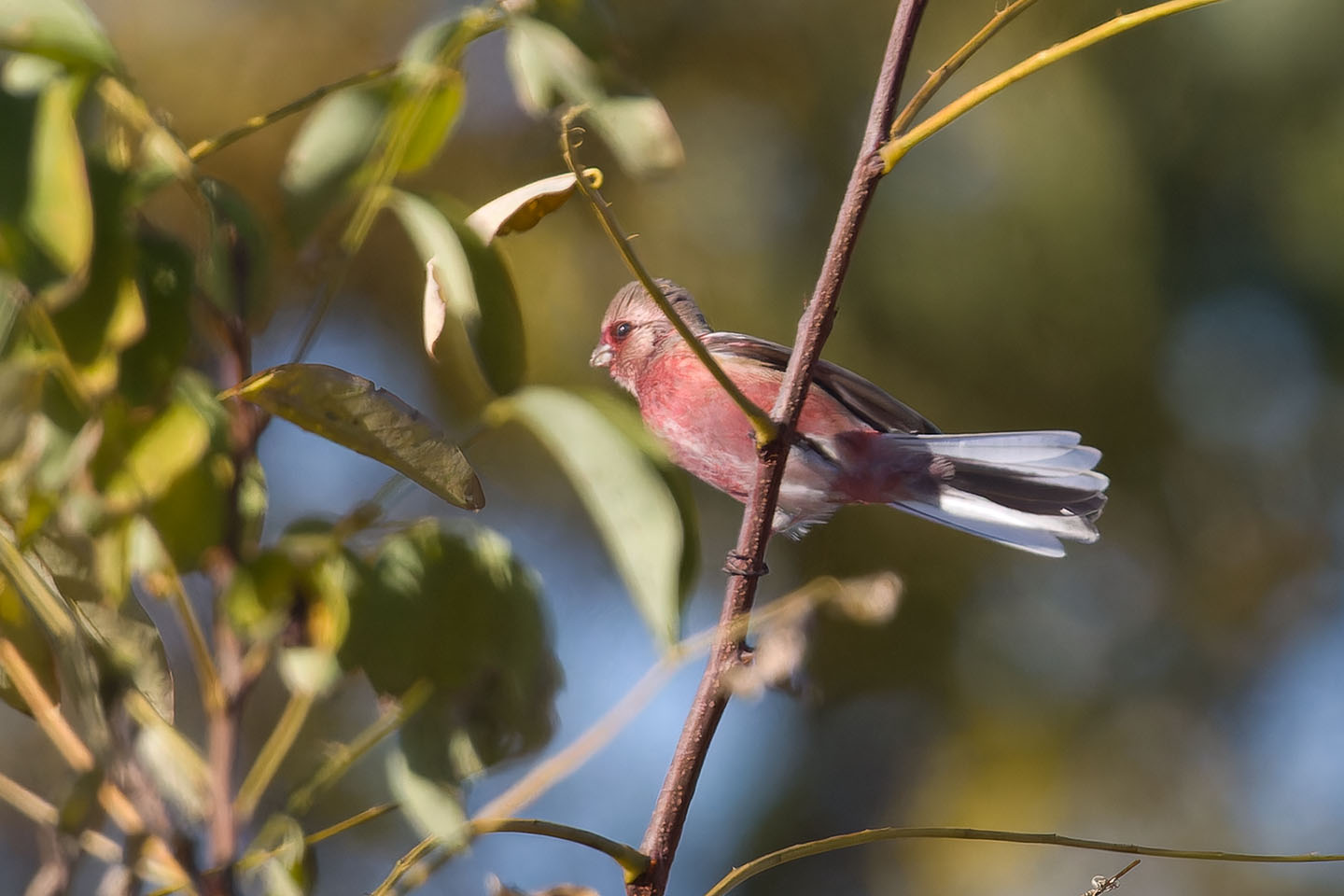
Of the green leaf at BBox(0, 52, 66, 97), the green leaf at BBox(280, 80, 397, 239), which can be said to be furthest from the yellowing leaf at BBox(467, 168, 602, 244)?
the green leaf at BBox(0, 52, 66, 97)

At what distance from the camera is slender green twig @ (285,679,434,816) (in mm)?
1084

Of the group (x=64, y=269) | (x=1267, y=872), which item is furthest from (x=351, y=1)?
(x=1267, y=872)

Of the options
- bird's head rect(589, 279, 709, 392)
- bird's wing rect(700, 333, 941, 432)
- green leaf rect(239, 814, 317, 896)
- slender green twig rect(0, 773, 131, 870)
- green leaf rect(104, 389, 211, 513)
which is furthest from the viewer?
bird's head rect(589, 279, 709, 392)

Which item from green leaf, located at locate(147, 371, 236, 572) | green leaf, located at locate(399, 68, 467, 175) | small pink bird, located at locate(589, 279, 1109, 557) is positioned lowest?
green leaf, located at locate(147, 371, 236, 572)

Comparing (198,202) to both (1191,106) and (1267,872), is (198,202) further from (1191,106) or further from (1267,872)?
(1267,872)

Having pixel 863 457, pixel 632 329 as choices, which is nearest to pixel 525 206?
pixel 863 457

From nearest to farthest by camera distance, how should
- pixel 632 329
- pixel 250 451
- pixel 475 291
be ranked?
pixel 475 291 < pixel 250 451 < pixel 632 329

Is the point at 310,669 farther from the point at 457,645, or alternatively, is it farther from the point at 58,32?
the point at 58,32

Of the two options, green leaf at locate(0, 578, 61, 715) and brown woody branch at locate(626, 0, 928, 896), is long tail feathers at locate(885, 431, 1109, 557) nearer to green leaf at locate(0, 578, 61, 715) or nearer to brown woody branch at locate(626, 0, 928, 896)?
brown woody branch at locate(626, 0, 928, 896)

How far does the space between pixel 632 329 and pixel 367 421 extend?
1.97m

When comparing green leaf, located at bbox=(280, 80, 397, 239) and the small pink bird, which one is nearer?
green leaf, located at bbox=(280, 80, 397, 239)

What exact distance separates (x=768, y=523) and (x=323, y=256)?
0.50m

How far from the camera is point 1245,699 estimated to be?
Result: 4500mm

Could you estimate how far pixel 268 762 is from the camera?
1.13 m
